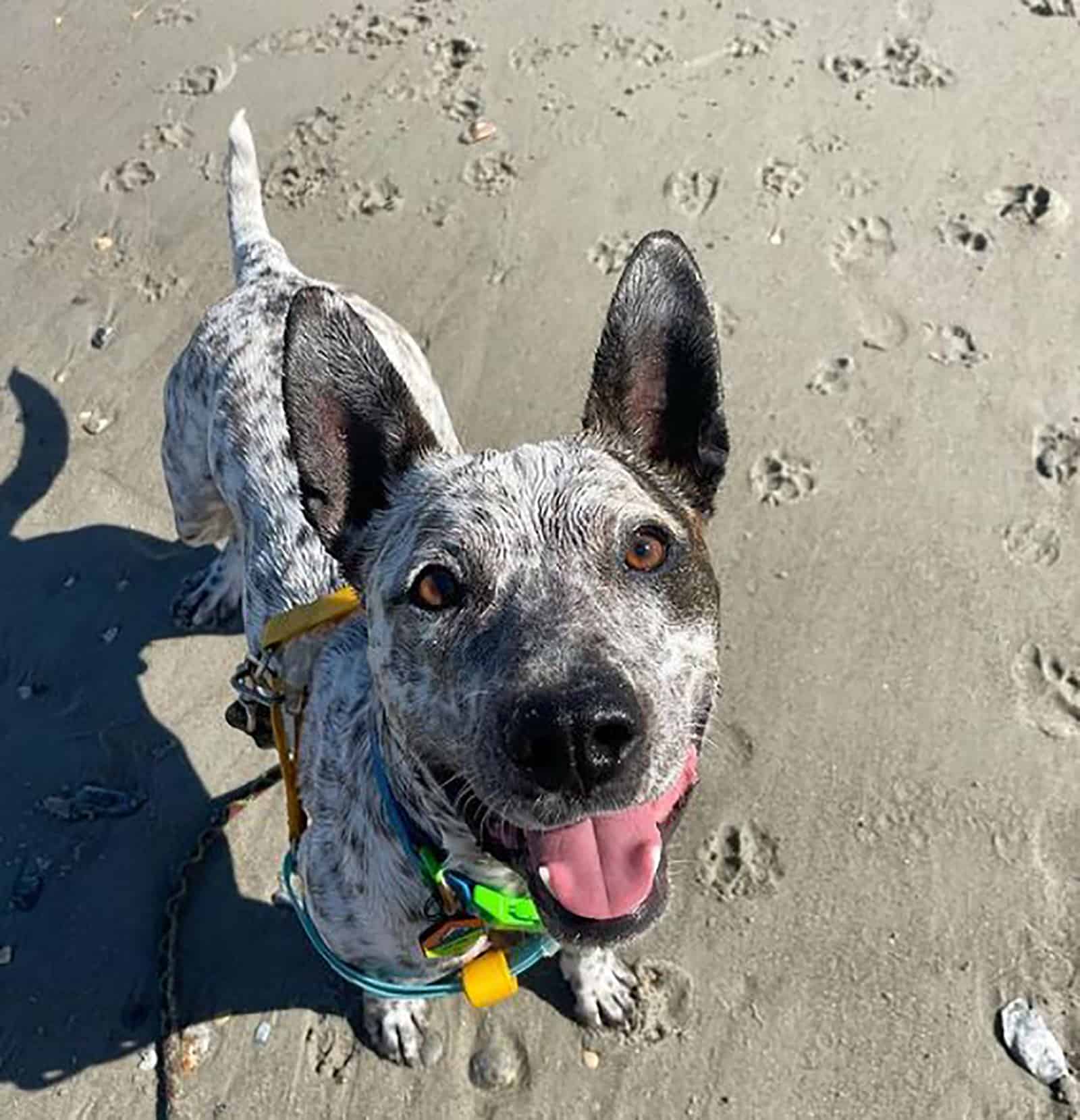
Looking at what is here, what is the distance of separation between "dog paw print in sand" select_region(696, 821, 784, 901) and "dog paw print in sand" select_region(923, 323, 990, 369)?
7.95 ft

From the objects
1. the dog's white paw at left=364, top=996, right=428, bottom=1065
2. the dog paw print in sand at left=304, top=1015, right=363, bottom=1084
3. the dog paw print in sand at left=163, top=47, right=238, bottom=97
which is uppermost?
the dog paw print in sand at left=163, top=47, right=238, bottom=97

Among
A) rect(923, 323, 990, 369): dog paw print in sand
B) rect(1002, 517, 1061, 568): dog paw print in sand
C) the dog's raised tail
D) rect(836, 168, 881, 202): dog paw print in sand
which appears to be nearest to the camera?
rect(1002, 517, 1061, 568): dog paw print in sand

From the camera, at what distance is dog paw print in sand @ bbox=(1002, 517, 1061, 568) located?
185 inches

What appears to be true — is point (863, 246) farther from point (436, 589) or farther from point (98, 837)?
point (98, 837)

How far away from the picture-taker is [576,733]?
223 centimetres

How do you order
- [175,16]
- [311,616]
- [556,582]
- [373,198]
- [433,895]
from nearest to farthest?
[556,582] < [433,895] < [311,616] < [373,198] < [175,16]

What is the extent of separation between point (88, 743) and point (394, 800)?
94.3 inches

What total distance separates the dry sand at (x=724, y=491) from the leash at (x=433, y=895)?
730 millimetres

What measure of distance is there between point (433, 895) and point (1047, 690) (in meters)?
2.67

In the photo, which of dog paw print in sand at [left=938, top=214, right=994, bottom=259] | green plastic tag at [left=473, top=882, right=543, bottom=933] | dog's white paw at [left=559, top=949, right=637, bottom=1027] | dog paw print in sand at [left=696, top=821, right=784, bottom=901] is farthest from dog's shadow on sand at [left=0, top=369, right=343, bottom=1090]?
dog paw print in sand at [left=938, top=214, right=994, bottom=259]

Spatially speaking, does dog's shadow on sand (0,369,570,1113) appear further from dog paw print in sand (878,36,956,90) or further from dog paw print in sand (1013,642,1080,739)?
dog paw print in sand (878,36,956,90)

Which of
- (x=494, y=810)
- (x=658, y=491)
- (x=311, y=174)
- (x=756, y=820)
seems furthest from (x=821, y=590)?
(x=311, y=174)

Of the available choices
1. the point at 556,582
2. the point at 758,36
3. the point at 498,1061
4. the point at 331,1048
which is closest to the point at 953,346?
the point at 758,36

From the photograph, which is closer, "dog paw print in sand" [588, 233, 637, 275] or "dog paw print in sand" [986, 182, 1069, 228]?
"dog paw print in sand" [986, 182, 1069, 228]
